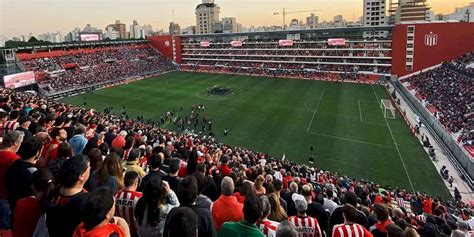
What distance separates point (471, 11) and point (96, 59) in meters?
83.7

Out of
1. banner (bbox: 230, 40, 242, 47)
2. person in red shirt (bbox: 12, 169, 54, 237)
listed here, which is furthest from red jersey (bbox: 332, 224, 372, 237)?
banner (bbox: 230, 40, 242, 47)

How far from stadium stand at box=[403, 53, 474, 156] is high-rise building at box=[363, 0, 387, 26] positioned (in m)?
86.8

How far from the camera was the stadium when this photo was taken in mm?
4914

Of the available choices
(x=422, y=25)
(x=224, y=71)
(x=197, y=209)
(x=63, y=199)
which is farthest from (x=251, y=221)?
(x=224, y=71)

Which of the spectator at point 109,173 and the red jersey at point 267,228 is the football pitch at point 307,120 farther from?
the spectator at point 109,173

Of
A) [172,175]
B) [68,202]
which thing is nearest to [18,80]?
[172,175]

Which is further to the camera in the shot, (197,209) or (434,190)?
(434,190)

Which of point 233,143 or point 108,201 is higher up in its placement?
point 108,201

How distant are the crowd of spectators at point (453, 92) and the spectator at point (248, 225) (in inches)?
1071

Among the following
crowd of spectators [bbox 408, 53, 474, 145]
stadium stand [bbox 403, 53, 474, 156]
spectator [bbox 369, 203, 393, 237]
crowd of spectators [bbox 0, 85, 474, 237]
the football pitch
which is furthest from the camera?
crowd of spectators [bbox 408, 53, 474, 145]

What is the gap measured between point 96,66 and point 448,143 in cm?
6352

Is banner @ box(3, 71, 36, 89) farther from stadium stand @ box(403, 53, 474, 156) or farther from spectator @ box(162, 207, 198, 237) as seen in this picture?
stadium stand @ box(403, 53, 474, 156)

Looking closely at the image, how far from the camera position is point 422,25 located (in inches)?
2072

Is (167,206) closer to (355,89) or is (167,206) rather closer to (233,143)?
(233,143)
